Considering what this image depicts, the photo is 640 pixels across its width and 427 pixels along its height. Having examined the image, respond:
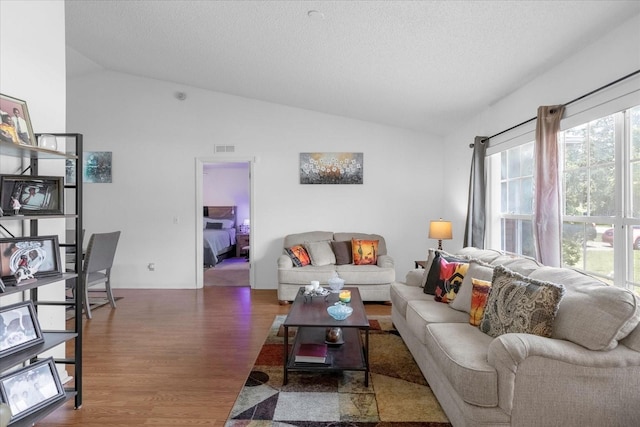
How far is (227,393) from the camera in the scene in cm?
238

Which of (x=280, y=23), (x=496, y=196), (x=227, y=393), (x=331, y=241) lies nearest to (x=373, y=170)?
(x=331, y=241)

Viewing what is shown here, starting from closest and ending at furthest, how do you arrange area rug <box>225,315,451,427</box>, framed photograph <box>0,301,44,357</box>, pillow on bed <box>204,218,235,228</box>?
framed photograph <box>0,301,44,357</box>
area rug <box>225,315,451,427</box>
pillow on bed <box>204,218,235,228</box>

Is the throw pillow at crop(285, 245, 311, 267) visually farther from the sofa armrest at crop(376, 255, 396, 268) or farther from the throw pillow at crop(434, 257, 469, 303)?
the throw pillow at crop(434, 257, 469, 303)

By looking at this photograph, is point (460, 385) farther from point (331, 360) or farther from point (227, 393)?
point (227, 393)

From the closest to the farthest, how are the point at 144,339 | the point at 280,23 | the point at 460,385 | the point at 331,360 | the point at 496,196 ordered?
1. the point at 460,385
2. the point at 331,360
3. the point at 280,23
4. the point at 144,339
5. the point at 496,196

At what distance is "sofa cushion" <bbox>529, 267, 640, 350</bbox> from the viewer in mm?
1681

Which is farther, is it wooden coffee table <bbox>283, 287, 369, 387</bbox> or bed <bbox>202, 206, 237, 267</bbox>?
bed <bbox>202, 206, 237, 267</bbox>

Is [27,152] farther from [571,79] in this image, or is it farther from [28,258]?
[571,79]

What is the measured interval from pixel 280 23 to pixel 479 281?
2626 mm

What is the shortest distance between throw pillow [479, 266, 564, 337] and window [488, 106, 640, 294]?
75 cm

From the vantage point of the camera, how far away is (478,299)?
8.16 feet

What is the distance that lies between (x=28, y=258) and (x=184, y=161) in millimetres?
3792

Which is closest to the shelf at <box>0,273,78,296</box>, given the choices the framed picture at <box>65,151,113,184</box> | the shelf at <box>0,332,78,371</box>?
the shelf at <box>0,332,78,371</box>

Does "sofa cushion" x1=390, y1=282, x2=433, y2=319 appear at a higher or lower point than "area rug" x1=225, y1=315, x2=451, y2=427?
higher
